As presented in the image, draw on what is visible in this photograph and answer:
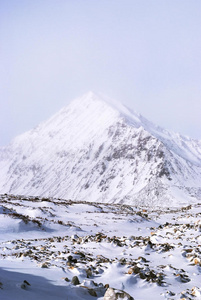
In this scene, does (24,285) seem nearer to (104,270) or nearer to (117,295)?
(117,295)

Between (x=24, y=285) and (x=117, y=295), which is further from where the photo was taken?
(x=24, y=285)

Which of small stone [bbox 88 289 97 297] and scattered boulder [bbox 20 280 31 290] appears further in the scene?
small stone [bbox 88 289 97 297]

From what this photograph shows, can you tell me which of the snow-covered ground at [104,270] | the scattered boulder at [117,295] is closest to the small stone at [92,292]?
the snow-covered ground at [104,270]

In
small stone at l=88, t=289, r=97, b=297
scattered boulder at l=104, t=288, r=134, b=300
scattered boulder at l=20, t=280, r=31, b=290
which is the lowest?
small stone at l=88, t=289, r=97, b=297

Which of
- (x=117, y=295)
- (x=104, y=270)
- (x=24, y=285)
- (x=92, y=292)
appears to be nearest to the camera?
(x=117, y=295)

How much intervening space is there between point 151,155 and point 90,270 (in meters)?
173


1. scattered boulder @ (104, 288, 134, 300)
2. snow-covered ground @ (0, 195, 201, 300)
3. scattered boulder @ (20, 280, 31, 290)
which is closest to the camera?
scattered boulder @ (104, 288, 134, 300)

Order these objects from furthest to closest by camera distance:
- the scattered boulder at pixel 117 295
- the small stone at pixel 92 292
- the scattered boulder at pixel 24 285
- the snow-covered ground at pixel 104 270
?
the small stone at pixel 92 292
the snow-covered ground at pixel 104 270
the scattered boulder at pixel 24 285
the scattered boulder at pixel 117 295

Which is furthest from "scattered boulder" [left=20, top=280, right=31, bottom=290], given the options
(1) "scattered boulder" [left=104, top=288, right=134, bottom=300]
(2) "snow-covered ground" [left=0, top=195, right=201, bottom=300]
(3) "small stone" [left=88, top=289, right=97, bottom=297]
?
(1) "scattered boulder" [left=104, top=288, right=134, bottom=300]

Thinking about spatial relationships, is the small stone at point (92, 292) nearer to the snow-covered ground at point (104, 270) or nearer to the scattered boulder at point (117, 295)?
the snow-covered ground at point (104, 270)

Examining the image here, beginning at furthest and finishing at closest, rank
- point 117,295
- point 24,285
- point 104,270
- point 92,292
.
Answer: point 104,270 → point 92,292 → point 24,285 → point 117,295

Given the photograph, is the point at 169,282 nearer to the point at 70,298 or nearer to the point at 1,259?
the point at 70,298

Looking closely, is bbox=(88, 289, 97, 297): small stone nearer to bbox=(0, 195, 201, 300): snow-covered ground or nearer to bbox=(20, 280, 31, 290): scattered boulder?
bbox=(0, 195, 201, 300): snow-covered ground

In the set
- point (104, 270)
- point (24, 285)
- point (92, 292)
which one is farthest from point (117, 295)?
point (104, 270)
